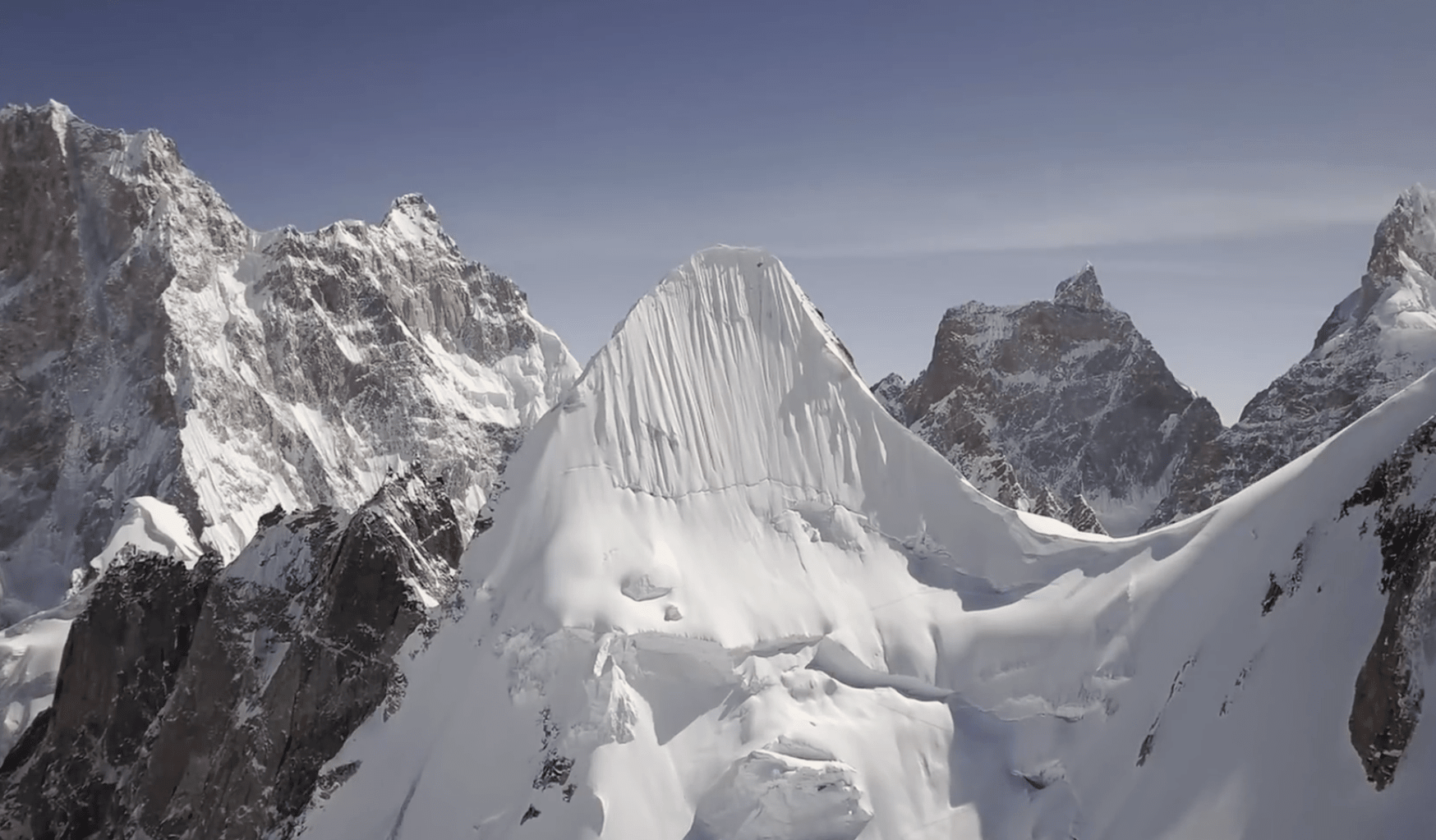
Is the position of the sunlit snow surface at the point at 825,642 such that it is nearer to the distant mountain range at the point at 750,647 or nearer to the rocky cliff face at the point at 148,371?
the distant mountain range at the point at 750,647

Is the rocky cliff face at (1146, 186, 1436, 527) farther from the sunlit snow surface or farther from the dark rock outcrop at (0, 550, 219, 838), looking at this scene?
the dark rock outcrop at (0, 550, 219, 838)

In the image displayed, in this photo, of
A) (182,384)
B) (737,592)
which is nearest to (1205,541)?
(737,592)

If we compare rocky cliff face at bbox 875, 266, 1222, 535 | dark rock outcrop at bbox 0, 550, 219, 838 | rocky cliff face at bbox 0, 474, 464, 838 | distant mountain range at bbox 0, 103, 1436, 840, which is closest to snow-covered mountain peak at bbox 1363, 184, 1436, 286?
rocky cliff face at bbox 875, 266, 1222, 535

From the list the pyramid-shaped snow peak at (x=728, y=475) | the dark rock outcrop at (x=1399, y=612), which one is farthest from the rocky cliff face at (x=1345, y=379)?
the dark rock outcrop at (x=1399, y=612)

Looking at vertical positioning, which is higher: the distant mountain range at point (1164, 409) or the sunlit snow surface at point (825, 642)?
the distant mountain range at point (1164, 409)

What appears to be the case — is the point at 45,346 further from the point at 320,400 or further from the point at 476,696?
the point at 476,696

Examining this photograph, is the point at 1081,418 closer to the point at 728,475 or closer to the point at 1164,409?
the point at 1164,409
